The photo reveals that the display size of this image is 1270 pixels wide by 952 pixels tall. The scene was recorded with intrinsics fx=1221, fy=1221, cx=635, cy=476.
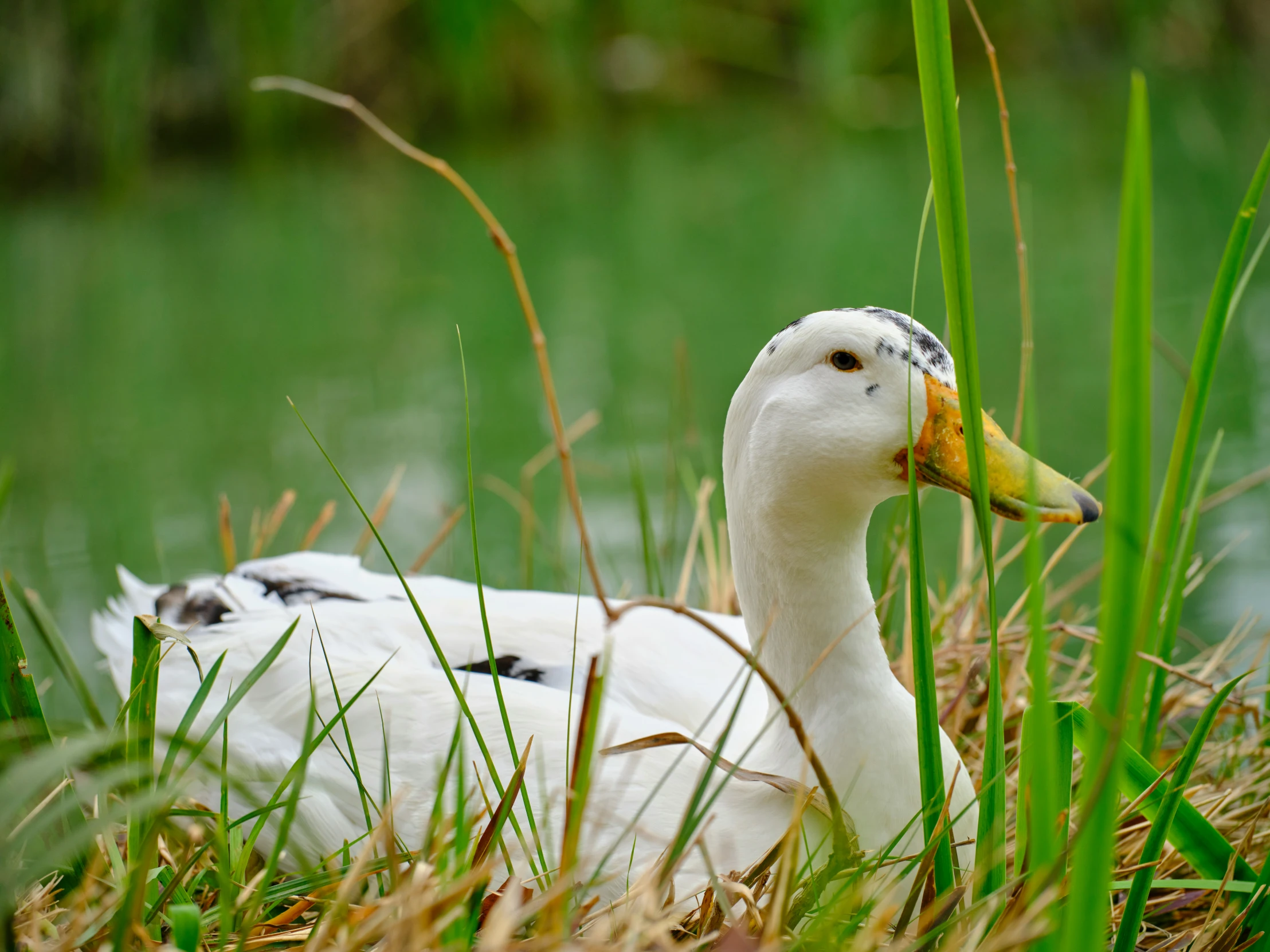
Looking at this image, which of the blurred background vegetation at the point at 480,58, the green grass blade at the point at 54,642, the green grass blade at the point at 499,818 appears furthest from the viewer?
the blurred background vegetation at the point at 480,58

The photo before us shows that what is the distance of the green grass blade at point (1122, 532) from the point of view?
79cm

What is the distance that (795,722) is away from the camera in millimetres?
1168

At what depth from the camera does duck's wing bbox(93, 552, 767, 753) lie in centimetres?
181

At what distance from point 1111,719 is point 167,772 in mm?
895

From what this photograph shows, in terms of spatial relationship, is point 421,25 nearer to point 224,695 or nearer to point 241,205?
point 241,205

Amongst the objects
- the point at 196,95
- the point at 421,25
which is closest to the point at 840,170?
the point at 421,25

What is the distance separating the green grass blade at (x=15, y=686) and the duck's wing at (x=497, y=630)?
0.46m

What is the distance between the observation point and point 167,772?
4.03 feet

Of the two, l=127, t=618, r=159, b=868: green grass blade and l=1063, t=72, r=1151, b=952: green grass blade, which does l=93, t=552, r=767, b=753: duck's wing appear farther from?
l=1063, t=72, r=1151, b=952: green grass blade

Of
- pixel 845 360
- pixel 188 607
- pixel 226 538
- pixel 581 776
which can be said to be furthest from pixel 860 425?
pixel 226 538

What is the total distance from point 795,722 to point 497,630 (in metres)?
0.82

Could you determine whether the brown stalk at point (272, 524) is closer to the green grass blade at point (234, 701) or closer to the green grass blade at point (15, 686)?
the green grass blade at point (15, 686)

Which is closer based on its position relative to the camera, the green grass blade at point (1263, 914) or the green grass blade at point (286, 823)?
the green grass blade at point (286, 823)

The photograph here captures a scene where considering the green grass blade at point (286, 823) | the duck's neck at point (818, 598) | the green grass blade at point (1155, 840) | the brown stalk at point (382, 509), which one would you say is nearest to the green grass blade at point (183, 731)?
the green grass blade at point (286, 823)
